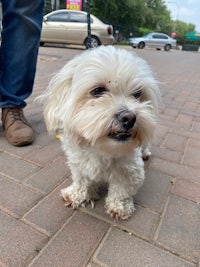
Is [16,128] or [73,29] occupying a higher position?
[16,128]

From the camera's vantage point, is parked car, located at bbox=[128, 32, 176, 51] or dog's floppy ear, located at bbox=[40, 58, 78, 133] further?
parked car, located at bbox=[128, 32, 176, 51]

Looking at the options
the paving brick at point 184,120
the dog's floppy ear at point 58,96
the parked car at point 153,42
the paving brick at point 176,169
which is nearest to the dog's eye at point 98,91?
the dog's floppy ear at point 58,96

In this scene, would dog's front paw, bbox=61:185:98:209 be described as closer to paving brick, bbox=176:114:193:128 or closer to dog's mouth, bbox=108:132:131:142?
dog's mouth, bbox=108:132:131:142

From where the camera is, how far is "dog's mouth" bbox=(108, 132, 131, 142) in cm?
143

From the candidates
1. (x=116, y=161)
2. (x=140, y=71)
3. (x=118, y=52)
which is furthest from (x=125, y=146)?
(x=118, y=52)

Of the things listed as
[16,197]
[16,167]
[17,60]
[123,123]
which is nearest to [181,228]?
[123,123]

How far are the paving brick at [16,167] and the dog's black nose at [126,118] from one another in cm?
103

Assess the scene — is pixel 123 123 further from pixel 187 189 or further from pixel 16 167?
pixel 16 167

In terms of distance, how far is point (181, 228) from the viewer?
1711 mm

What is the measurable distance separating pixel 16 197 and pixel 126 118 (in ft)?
3.20

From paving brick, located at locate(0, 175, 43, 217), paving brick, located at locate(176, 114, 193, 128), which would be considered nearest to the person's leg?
paving brick, located at locate(0, 175, 43, 217)

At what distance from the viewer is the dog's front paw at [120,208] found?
1.75 m

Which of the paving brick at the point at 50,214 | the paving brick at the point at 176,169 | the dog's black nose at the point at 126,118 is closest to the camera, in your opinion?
the dog's black nose at the point at 126,118

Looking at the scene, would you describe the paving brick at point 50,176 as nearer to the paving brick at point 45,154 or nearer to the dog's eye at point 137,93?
the paving brick at point 45,154
